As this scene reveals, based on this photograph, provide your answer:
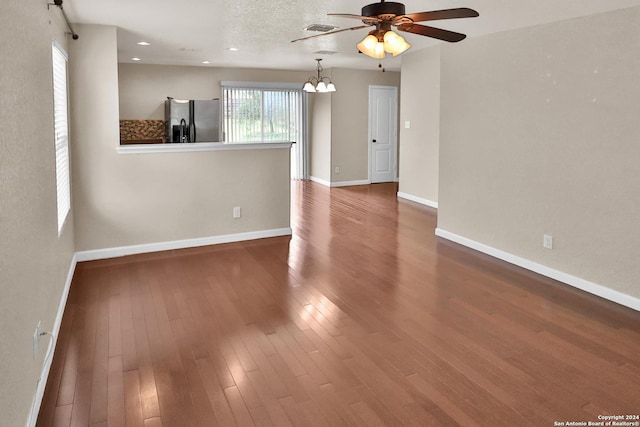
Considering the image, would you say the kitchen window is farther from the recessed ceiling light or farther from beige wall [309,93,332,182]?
the recessed ceiling light

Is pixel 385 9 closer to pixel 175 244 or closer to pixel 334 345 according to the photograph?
pixel 334 345

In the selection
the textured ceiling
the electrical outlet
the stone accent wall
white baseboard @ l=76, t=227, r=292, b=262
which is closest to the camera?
the electrical outlet

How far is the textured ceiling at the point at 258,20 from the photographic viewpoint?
4.10m

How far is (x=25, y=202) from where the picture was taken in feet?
7.71

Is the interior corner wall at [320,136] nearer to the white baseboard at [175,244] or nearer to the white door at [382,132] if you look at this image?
the white door at [382,132]

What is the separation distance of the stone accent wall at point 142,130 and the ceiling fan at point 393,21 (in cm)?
692

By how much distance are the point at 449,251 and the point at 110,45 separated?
4143mm

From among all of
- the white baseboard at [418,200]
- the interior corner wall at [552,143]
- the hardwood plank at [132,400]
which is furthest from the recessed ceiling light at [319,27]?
the hardwood plank at [132,400]

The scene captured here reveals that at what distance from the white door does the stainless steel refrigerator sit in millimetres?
3097

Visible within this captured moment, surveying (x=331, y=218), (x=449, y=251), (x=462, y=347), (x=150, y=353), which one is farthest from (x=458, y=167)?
(x=150, y=353)

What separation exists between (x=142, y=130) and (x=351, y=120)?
395 centimetres

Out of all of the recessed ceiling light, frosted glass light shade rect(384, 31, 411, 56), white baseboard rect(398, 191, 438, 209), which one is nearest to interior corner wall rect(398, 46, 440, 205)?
white baseboard rect(398, 191, 438, 209)

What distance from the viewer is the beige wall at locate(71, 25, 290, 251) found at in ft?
16.3

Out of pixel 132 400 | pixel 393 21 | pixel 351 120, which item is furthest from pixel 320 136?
pixel 132 400
